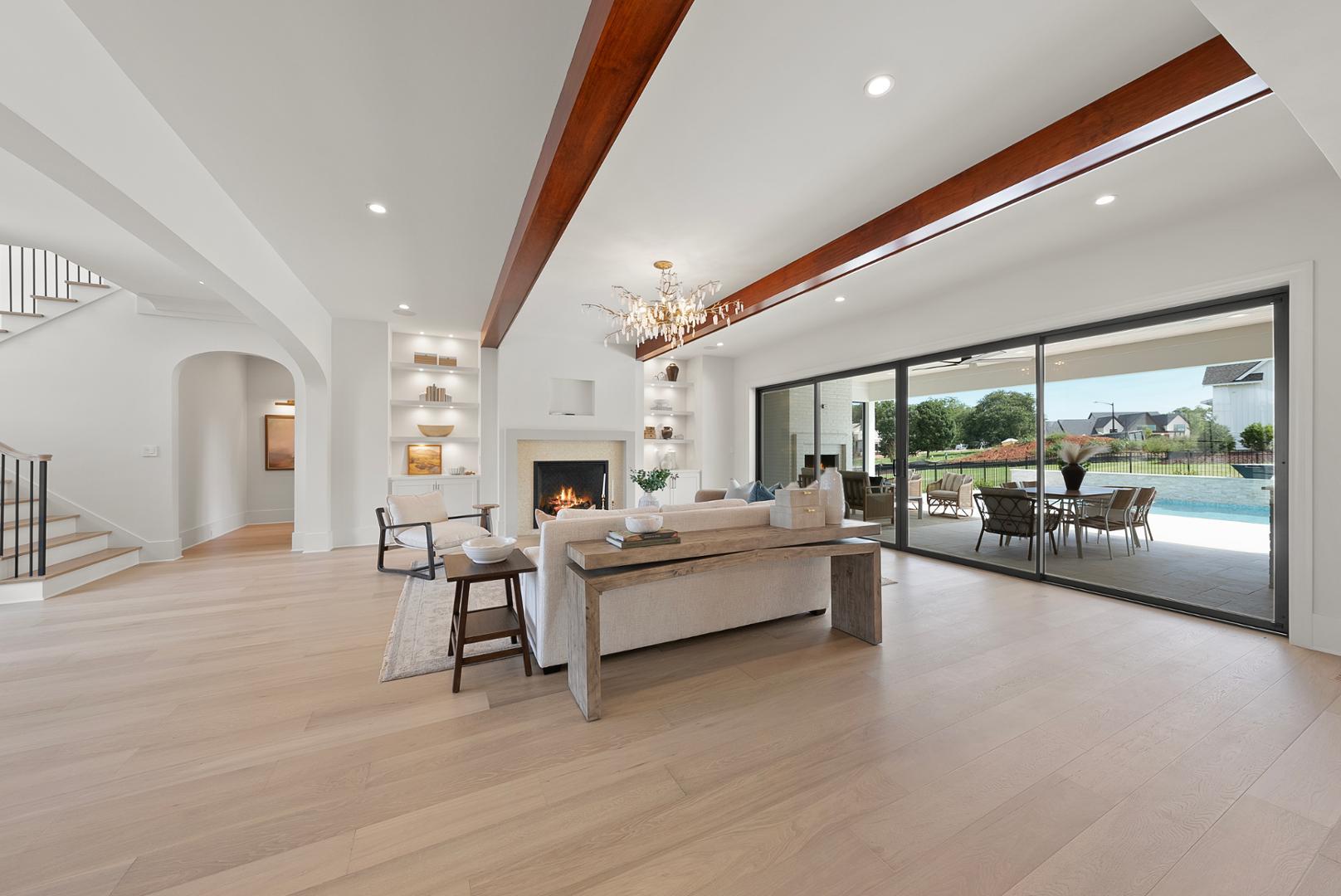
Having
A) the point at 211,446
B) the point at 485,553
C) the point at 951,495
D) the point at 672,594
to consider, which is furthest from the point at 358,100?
the point at 211,446

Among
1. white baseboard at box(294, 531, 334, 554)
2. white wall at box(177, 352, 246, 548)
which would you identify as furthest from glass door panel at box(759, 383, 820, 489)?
→ white wall at box(177, 352, 246, 548)

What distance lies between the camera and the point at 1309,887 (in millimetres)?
1326

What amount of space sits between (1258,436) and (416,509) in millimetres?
6541

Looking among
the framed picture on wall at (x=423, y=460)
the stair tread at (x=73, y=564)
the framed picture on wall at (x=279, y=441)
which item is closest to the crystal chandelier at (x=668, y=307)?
the framed picture on wall at (x=423, y=460)

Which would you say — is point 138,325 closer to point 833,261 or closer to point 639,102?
point 639,102

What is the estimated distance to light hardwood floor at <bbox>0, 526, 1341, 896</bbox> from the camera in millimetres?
1382

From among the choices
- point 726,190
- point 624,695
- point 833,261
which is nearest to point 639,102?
point 726,190

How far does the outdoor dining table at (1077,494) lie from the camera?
4.03 m

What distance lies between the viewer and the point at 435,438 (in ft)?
21.2

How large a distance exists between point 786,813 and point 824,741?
1.46ft

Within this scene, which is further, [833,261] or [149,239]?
[833,261]

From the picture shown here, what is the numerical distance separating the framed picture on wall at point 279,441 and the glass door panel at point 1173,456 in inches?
396

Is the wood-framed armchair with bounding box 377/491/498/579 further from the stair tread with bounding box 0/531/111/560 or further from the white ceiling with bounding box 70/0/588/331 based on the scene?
the stair tread with bounding box 0/531/111/560

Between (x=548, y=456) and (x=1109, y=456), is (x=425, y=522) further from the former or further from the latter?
(x=1109, y=456)
